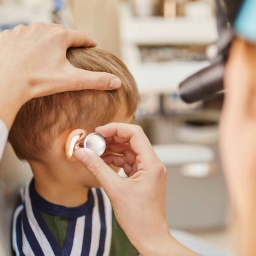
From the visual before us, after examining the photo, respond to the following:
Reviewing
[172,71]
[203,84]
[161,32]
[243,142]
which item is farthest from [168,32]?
[243,142]

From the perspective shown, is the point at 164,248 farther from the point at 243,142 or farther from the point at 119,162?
the point at 243,142

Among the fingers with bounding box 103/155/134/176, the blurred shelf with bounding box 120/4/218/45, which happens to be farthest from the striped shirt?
the blurred shelf with bounding box 120/4/218/45

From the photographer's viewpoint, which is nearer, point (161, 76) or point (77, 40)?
point (77, 40)

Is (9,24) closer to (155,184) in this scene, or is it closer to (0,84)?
(0,84)

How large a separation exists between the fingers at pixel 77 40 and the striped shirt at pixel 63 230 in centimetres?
31

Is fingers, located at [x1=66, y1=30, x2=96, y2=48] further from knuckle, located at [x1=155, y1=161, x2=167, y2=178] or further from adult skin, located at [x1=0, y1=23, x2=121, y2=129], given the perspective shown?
knuckle, located at [x1=155, y1=161, x2=167, y2=178]

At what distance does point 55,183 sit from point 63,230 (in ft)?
0.32

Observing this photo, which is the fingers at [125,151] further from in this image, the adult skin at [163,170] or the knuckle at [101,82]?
the knuckle at [101,82]

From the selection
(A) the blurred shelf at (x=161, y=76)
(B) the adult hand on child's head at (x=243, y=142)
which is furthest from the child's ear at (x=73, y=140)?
(A) the blurred shelf at (x=161, y=76)

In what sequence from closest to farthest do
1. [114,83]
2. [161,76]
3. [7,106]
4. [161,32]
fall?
1. [7,106]
2. [114,83]
3. [161,76]
4. [161,32]

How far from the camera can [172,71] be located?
1.99 metres

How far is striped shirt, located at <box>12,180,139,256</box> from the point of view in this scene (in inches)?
34.5

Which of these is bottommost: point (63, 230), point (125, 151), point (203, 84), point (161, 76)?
point (161, 76)

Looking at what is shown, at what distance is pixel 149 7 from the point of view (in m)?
2.34
